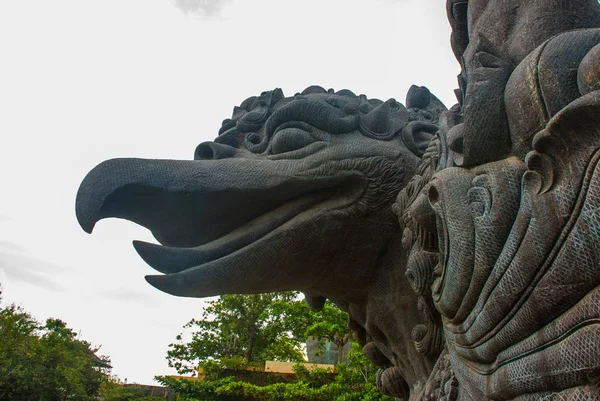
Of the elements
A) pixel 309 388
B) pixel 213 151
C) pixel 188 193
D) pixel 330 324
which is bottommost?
pixel 309 388

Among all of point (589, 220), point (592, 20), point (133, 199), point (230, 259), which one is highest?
point (592, 20)

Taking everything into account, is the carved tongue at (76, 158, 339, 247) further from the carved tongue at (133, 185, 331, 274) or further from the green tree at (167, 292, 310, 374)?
the green tree at (167, 292, 310, 374)

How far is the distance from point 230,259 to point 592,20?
1462 millimetres

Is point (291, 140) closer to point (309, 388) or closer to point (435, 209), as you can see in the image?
point (435, 209)

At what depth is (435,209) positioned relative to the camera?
1.26 metres

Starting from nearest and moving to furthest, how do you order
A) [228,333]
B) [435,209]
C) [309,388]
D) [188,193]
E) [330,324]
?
[435,209]
[188,193]
[309,388]
[330,324]
[228,333]

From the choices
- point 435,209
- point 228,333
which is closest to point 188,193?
point 435,209

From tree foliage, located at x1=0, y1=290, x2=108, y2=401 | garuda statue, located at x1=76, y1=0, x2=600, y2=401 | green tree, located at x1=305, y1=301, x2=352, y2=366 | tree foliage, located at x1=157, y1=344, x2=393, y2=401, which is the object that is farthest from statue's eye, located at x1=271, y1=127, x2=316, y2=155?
tree foliage, located at x1=0, y1=290, x2=108, y2=401

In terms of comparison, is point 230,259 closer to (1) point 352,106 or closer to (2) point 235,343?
(1) point 352,106

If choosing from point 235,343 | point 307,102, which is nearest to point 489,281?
point 307,102

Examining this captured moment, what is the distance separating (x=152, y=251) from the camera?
186cm

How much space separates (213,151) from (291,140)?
Answer: 1.23 ft

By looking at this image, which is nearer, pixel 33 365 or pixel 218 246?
pixel 218 246

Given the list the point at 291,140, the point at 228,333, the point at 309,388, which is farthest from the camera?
the point at 228,333
